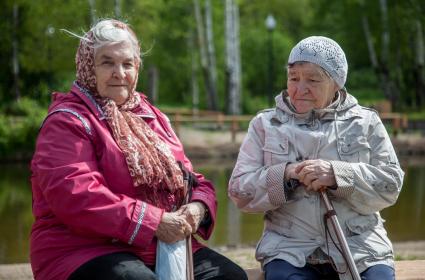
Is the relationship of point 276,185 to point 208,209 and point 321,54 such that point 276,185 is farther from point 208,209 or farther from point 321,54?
point 321,54

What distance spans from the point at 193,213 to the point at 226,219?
6575 millimetres

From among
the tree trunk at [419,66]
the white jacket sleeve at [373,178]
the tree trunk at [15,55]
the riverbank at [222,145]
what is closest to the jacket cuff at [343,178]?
the white jacket sleeve at [373,178]

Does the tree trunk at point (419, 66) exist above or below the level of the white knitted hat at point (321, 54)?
below

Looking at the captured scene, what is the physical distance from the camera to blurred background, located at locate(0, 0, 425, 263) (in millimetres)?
11277

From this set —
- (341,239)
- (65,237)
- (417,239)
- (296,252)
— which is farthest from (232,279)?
(417,239)

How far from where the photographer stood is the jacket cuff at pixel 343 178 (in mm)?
3287

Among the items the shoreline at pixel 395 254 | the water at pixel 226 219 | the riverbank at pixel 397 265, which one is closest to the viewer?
the riverbank at pixel 397 265

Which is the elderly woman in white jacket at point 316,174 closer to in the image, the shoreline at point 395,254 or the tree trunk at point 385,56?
the shoreline at point 395,254

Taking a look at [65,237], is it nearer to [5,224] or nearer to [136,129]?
[136,129]

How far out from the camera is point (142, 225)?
3.06 metres

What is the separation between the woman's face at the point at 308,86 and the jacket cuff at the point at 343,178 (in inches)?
11.3

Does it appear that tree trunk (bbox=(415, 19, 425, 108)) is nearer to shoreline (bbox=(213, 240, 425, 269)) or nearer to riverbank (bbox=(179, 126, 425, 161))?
riverbank (bbox=(179, 126, 425, 161))

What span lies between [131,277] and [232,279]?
53cm

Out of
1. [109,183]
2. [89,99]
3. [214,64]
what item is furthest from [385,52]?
[109,183]
